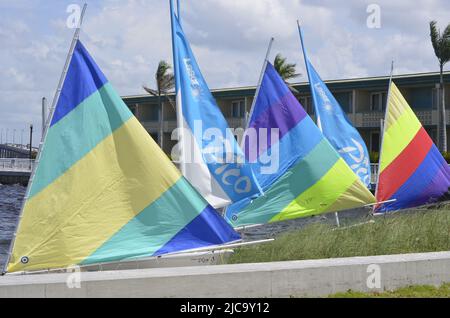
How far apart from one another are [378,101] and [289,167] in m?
38.0

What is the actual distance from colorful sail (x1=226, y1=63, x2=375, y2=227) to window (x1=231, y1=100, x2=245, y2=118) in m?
42.5

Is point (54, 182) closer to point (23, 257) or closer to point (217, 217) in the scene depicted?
point (23, 257)

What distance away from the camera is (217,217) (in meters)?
11.4

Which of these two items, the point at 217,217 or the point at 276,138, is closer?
the point at 217,217

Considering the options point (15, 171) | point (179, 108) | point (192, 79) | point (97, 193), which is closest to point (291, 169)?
point (192, 79)

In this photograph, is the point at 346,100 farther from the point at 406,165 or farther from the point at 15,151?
the point at 15,151

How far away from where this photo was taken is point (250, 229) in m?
19.6

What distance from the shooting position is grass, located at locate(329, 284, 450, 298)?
29.9ft

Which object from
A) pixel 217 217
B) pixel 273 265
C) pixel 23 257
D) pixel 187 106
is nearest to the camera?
pixel 273 265

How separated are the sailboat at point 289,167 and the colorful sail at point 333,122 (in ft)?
13.1

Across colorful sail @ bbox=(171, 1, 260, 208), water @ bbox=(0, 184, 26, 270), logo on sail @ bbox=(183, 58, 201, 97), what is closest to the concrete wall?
colorful sail @ bbox=(171, 1, 260, 208)
